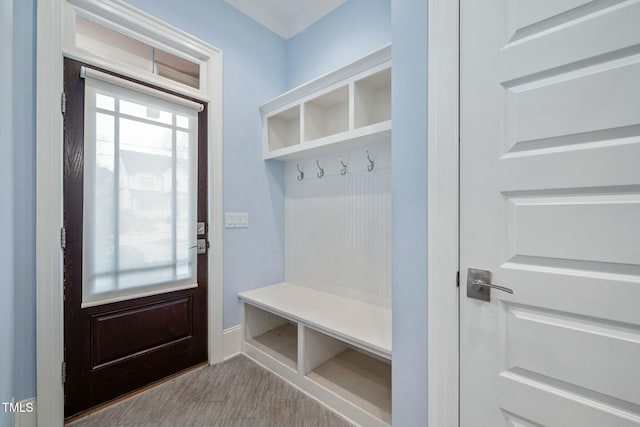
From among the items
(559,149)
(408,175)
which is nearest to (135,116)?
(408,175)

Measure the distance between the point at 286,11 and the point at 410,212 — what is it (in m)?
2.31

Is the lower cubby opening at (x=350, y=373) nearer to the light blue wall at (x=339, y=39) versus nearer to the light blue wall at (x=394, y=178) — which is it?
the light blue wall at (x=394, y=178)

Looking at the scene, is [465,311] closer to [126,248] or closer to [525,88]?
[525,88]

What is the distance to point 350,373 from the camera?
1.77 meters

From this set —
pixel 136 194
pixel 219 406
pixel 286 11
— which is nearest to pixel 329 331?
pixel 219 406

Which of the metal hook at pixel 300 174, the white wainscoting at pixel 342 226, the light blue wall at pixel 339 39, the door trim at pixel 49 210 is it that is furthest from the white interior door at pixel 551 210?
the door trim at pixel 49 210

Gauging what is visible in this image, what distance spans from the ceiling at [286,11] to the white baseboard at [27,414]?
2986mm

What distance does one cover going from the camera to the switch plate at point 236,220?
2.16 meters

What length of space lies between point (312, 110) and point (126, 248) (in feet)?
5.64

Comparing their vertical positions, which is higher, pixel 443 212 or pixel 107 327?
pixel 443 212

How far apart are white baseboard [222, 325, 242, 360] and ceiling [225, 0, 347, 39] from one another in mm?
2776

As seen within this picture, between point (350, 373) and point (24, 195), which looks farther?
point (350, 373)

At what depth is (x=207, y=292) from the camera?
2.03 meters

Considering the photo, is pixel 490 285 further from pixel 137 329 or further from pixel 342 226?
pixel 137 329
